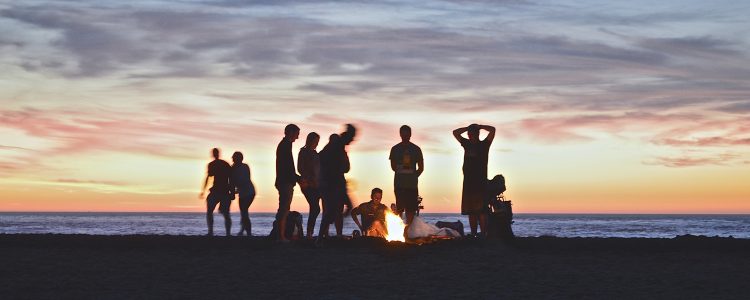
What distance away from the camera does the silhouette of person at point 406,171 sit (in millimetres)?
15562

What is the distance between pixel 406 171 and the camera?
51.4ft

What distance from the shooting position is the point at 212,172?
18562 mm

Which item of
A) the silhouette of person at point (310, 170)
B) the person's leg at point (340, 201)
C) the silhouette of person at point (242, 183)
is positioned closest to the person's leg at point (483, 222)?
the person's leg at point (340, 201)

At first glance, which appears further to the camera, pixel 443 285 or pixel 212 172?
pixel 212 172

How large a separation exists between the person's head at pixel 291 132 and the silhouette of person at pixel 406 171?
1738 millimetres

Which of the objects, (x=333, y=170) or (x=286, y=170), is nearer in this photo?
(x=286, y=170)

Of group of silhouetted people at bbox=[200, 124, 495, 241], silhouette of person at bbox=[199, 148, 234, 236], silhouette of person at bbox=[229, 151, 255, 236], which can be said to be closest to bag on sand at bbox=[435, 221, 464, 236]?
group of silhouetted people at bbox=[200, 124, 495, 241]

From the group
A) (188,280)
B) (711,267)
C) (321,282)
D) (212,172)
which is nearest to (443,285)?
(321,282)

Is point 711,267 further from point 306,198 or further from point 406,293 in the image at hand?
point 306,198

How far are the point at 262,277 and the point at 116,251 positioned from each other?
379 centimetres

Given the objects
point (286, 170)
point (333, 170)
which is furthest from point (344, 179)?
point (286, 170)

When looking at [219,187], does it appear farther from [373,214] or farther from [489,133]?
[489,133]

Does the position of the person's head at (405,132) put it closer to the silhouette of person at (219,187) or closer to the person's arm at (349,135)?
the person's arm at (349,135)

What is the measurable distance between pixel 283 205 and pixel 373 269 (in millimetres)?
3552
